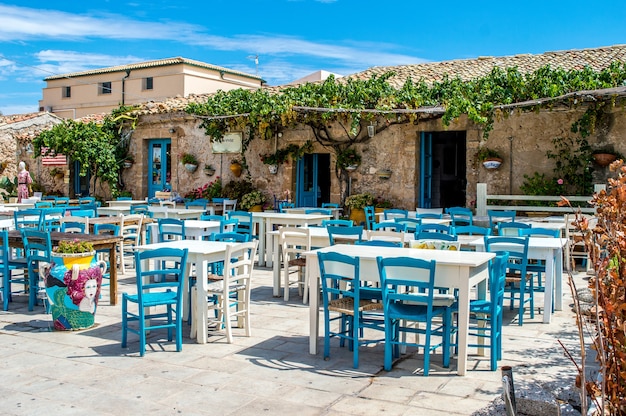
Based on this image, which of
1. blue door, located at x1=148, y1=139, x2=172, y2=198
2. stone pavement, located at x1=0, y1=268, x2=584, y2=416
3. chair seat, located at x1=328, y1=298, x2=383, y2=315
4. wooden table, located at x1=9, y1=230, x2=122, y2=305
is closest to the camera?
stone pavement, located at x1=0, y1=268, x2=584, y2=416

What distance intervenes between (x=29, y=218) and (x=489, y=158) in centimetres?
857

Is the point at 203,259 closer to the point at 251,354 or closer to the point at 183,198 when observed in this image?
the point at 251,354

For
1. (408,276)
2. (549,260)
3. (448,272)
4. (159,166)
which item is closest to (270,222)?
(549,260)

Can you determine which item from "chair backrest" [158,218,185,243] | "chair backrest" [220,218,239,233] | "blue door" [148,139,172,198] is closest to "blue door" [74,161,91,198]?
"blue door" [148,139,172,198]

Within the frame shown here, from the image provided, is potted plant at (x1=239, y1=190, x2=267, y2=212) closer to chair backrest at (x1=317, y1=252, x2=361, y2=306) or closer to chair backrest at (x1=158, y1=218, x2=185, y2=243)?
chair backrest at (x1=158, y1=218, x2=185, y2=243)

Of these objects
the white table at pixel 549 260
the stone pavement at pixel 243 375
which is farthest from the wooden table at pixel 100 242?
the white table at pixel 549 260

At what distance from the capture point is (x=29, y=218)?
1022cm

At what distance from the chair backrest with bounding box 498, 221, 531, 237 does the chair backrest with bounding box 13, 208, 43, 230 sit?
6.43 metres

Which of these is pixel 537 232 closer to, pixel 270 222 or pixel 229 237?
pixel 229 237

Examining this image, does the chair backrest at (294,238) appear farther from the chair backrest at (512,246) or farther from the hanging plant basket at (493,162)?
the hanging plant basket at (493,162)

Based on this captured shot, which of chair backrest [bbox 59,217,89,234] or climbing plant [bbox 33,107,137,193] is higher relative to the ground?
climbing plant [bbox 33,107,137,193]

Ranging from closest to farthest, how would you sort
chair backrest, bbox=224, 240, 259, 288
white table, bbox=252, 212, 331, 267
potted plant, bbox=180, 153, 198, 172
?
chair backrest, bbox=224, 240, 259, 288, white table, bbox=252, 212, 331, 267, potted plant, bbox=180, 153, 198, 172

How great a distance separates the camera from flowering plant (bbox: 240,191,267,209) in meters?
15.3

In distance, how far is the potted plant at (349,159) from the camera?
14.5 m
